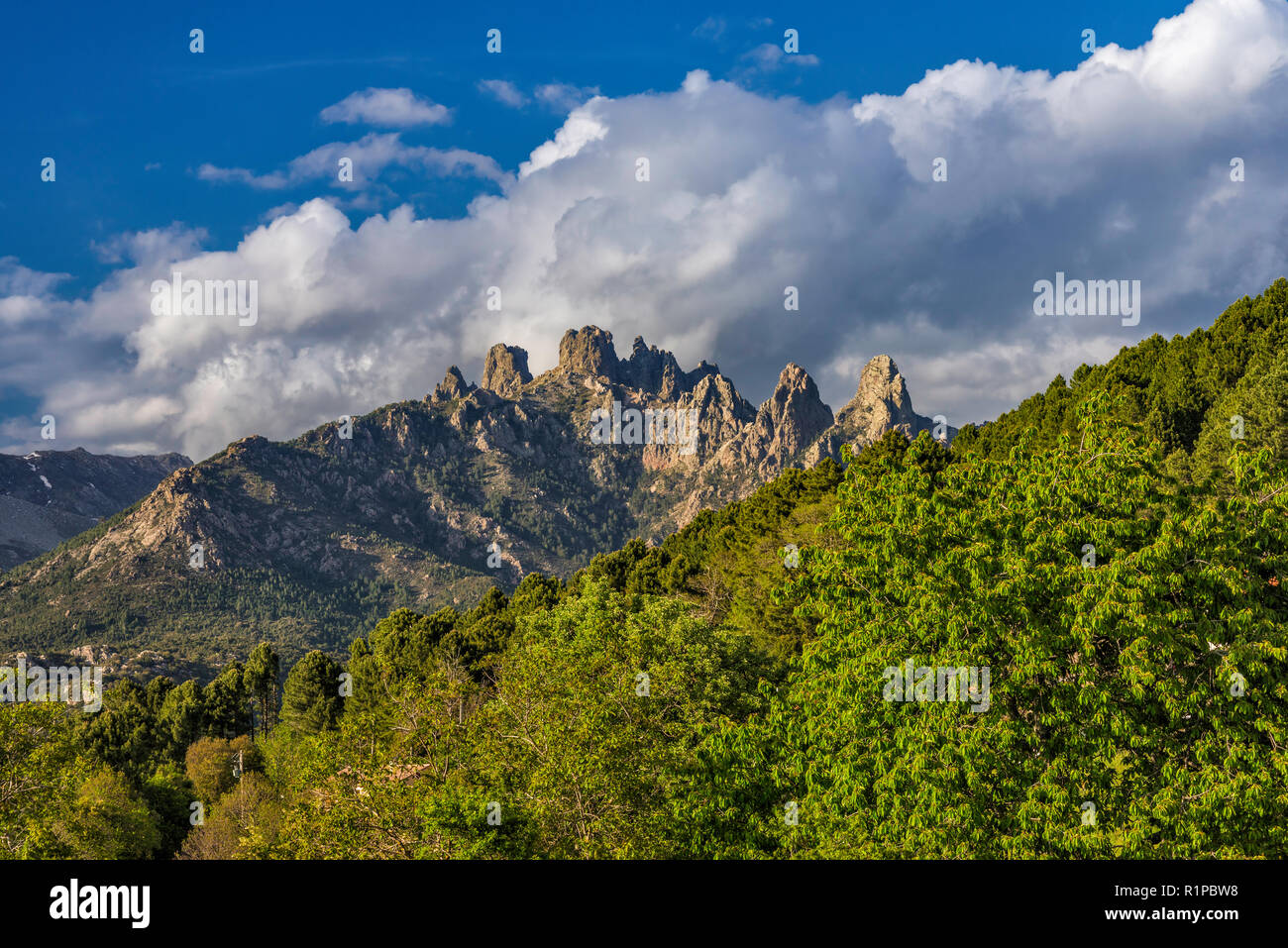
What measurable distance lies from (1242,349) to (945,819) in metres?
62.6

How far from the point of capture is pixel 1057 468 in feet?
63.3

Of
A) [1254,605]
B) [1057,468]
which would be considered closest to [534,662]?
[1057,468]

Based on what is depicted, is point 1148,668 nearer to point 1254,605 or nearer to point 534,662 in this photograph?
point 1254,605

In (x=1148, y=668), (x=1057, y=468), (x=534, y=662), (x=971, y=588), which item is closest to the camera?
(x=1148, y=668)
